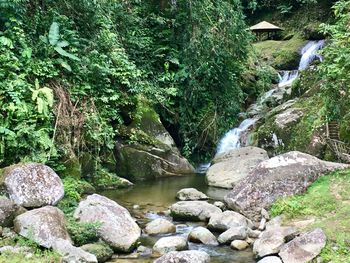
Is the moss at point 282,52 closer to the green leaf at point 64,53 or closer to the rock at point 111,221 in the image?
the green leaf at point 64,53

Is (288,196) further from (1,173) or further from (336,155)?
(1,173)

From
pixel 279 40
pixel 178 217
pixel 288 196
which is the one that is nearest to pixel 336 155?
pixel 288 196

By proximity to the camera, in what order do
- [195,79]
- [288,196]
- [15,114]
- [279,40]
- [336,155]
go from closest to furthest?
[288,196]
[15,114]
[336,155]
[195,79]
[279,40]

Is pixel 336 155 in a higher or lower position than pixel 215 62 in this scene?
lower

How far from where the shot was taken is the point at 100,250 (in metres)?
6.16

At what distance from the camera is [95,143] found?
33.4 ft

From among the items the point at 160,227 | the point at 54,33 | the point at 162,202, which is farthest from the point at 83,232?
the point at 54,33

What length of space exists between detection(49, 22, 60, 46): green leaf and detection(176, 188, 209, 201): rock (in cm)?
460

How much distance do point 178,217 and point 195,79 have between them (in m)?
6.25

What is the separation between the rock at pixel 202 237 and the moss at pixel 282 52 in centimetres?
1252

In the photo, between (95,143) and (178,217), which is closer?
(178,217)

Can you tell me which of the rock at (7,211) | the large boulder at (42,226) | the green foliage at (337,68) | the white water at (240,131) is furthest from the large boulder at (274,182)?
the rock at (7,211)

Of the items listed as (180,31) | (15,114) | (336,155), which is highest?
(180,31)

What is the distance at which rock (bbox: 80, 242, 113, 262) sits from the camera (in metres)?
6.07
